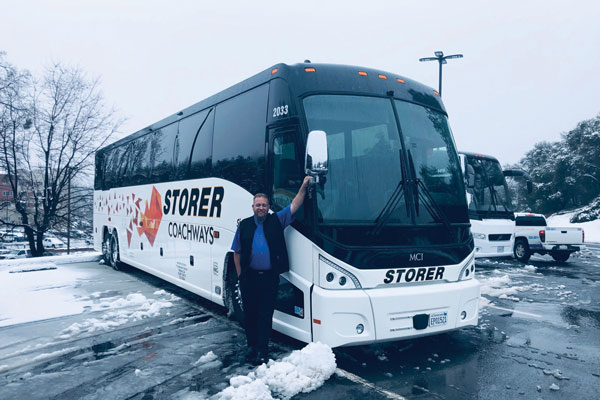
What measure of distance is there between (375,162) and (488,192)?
1026cm

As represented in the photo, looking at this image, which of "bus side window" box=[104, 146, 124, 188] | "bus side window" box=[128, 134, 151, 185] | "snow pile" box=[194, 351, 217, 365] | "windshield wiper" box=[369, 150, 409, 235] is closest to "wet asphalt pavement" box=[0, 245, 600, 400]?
"snow pile" box=[194, 351, 217, 365]

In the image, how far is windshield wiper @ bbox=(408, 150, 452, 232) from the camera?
206 inches

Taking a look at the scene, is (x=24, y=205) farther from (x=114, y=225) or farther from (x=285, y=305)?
(x=285, y=305)

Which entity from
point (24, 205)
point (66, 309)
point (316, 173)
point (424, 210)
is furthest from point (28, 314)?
point (24, 205)

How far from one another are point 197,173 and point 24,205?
22981 millimetres

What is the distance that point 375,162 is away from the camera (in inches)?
203

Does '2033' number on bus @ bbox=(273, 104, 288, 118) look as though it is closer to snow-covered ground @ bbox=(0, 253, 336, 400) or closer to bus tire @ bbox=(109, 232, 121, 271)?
snow-covered ground @ bbox=(0, 253, 336, 400)

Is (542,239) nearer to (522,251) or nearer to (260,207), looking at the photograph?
(522,251)

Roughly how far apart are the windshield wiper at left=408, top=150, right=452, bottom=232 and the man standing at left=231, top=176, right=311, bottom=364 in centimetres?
136

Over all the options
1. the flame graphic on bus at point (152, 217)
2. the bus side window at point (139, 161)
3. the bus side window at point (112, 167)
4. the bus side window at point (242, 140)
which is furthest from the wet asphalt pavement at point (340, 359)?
the bus side window at point (112, 167)

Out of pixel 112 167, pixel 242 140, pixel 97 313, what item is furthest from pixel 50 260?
pixel 242 140

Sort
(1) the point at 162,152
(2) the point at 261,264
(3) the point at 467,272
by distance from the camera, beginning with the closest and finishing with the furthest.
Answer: (2) the point at 261,264
(3) the point at 467,272
(1) the point at 162,152

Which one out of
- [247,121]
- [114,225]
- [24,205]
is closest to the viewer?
[247,121]

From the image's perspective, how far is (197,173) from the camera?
778cm
